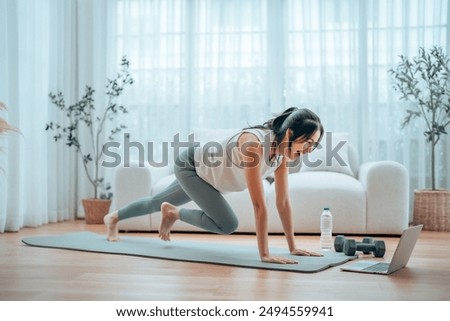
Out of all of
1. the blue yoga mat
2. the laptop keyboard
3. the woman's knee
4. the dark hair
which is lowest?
the blue yoga mat

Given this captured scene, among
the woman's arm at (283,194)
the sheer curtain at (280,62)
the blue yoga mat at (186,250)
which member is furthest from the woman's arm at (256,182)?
the sheer curtain at (280,62)

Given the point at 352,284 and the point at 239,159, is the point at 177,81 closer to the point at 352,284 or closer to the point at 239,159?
the point at 239,159

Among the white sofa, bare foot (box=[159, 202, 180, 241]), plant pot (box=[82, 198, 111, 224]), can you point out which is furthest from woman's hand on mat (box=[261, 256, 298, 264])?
plant pot (box=[82, 198, 111, 224])

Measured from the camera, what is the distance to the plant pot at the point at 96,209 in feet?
16.5

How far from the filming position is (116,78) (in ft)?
18.2

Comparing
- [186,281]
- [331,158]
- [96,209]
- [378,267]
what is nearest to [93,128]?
[96,209]

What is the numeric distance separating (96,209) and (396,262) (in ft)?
9.73

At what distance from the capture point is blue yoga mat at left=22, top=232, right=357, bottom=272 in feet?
9.32

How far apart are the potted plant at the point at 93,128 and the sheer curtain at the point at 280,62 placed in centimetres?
21

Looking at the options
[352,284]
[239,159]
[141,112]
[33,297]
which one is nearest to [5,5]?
[141,112]

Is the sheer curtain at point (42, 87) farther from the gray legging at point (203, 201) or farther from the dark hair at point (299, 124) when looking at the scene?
the dark hair at point (299, 124)

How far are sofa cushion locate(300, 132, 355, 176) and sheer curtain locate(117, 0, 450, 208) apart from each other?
39cm

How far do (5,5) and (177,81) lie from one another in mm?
1677

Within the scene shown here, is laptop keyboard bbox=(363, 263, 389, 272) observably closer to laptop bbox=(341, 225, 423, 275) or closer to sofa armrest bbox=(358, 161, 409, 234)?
laptop bbox=(341, 225, 423, 275)
